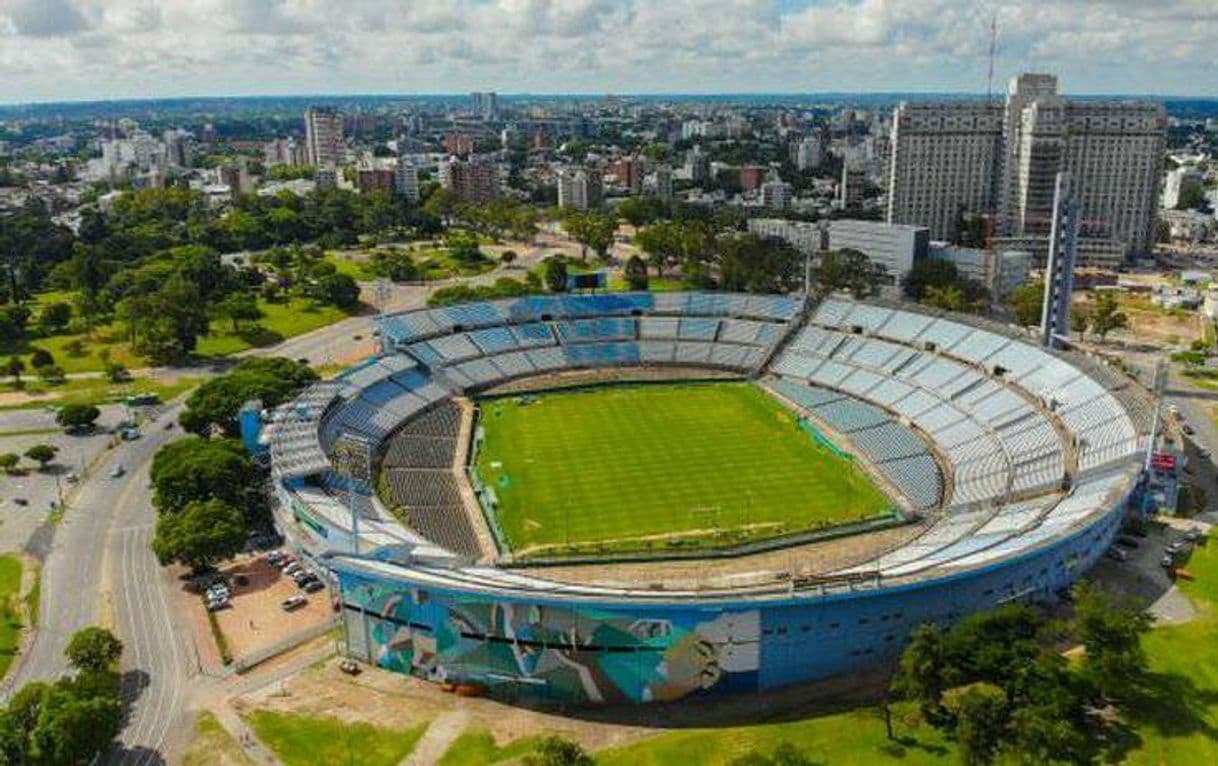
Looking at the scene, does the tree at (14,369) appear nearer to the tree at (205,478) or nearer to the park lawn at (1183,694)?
the tree at (205,478)

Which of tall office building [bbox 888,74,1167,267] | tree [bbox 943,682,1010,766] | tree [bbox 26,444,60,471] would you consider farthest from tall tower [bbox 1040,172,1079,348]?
tree [bbox 26,444,60,471]

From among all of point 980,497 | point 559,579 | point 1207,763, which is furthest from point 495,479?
point 1207,763

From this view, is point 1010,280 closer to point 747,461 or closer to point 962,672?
point 747,461

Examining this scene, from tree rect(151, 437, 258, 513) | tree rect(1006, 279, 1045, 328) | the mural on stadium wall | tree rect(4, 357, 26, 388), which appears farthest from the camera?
tree rect(1006, 279, 1045, 328)

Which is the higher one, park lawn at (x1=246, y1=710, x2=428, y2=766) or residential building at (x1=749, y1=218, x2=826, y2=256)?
residential building at (x1=749, y1=218, x2=826, y2=256)

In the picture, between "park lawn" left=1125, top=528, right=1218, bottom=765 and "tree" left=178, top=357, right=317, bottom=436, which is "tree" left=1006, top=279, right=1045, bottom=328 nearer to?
"park lawn" left=1125, top=528, right=1218, bottom=765

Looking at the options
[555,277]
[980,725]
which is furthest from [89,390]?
[980,725]

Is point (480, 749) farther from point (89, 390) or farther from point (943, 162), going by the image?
point (943, 162)
